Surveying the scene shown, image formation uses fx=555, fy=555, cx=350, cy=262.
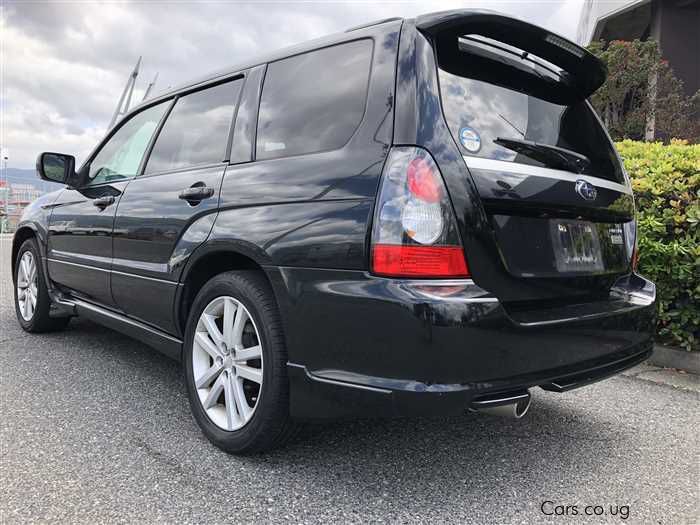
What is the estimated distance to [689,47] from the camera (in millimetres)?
15523

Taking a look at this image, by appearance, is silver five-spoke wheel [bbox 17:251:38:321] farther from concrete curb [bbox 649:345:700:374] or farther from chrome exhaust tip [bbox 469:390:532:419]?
concrete curb [bbox 649:345:700:374]

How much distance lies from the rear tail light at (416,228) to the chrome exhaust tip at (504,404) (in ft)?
1.37

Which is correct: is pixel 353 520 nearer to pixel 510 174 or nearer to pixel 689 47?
pixel 510 174

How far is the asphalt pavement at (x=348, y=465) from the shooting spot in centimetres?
199

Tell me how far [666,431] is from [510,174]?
1.83 meters

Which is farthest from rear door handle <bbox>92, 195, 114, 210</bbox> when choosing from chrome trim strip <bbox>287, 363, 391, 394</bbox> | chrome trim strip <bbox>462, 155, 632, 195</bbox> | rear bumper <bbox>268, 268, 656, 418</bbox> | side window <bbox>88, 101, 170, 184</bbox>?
chrome trim strip <bbox>462, 155, 632, 195</bbox>

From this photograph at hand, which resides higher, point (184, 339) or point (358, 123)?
point (358, 123)

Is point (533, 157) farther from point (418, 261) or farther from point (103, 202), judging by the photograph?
point (103, 202)

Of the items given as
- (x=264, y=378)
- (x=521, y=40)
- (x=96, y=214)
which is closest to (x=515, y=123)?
(x=521, y=40)

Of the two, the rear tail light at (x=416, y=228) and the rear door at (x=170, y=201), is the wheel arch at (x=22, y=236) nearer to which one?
the rear door at (x=170, y=201)

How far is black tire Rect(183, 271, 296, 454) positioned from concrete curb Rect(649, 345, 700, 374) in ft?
10.3

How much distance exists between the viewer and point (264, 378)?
2.17 meters

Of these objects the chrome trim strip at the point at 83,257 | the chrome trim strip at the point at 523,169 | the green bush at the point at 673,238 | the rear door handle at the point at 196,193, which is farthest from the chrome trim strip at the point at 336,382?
the green bush at the point at 673,238

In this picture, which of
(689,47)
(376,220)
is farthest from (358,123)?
(689,47)
